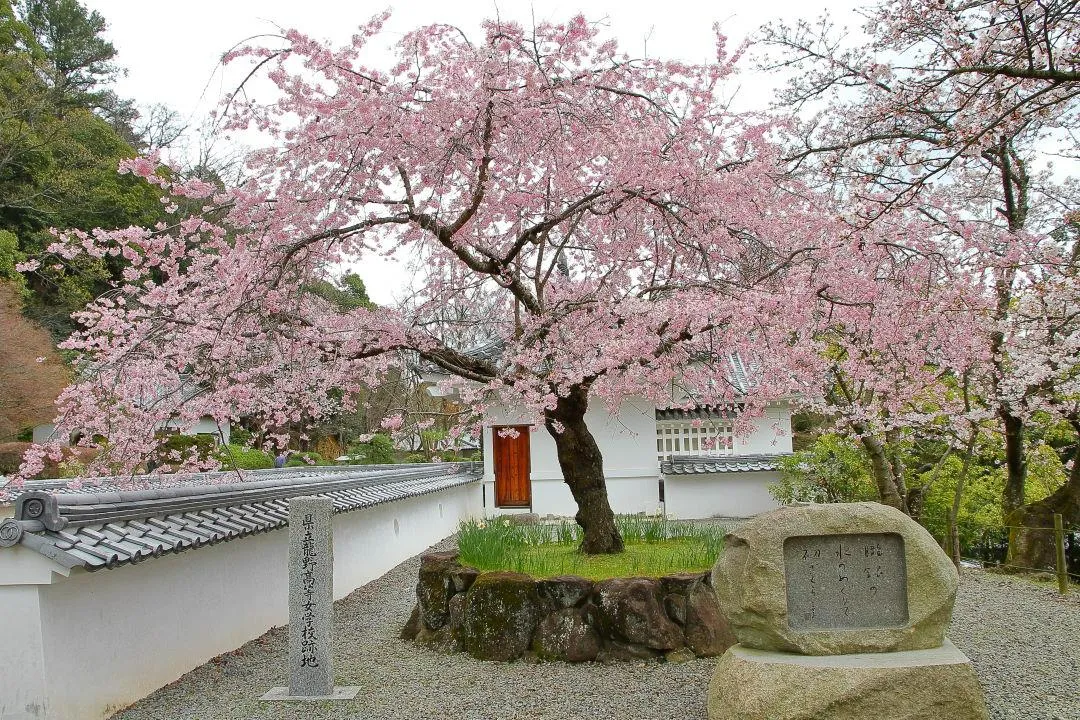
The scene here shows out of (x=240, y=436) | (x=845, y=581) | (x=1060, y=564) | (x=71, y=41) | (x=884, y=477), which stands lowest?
(x=1060, y=564)

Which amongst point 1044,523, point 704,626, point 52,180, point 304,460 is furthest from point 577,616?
point 52,180

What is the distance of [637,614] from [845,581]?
7.01ft

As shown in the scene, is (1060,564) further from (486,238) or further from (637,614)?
(486,238)

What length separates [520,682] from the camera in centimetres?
622

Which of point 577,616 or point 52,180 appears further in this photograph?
point 52,180

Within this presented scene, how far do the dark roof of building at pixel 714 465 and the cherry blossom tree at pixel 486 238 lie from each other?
305 inches

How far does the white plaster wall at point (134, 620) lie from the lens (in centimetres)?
467

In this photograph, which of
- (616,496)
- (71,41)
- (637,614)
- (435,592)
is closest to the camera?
(637,614)

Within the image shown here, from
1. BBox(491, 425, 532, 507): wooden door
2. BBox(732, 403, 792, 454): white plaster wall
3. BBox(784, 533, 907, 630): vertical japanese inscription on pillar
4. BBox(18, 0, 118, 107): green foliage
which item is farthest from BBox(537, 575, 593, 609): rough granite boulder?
BBox(18, 0, 118, 107): green foliage

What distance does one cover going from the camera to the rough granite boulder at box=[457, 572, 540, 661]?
6867mm

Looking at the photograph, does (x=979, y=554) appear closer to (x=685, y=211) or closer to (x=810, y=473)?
(x=810, y=473)

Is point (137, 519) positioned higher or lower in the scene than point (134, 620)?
higher

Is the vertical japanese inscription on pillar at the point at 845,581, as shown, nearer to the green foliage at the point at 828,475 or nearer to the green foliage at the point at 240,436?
the green foliage at the point at 828,475

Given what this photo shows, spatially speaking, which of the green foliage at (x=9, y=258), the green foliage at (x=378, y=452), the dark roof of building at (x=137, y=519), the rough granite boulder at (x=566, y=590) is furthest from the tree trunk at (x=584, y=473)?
the green foliage at (x=9, y=258)
